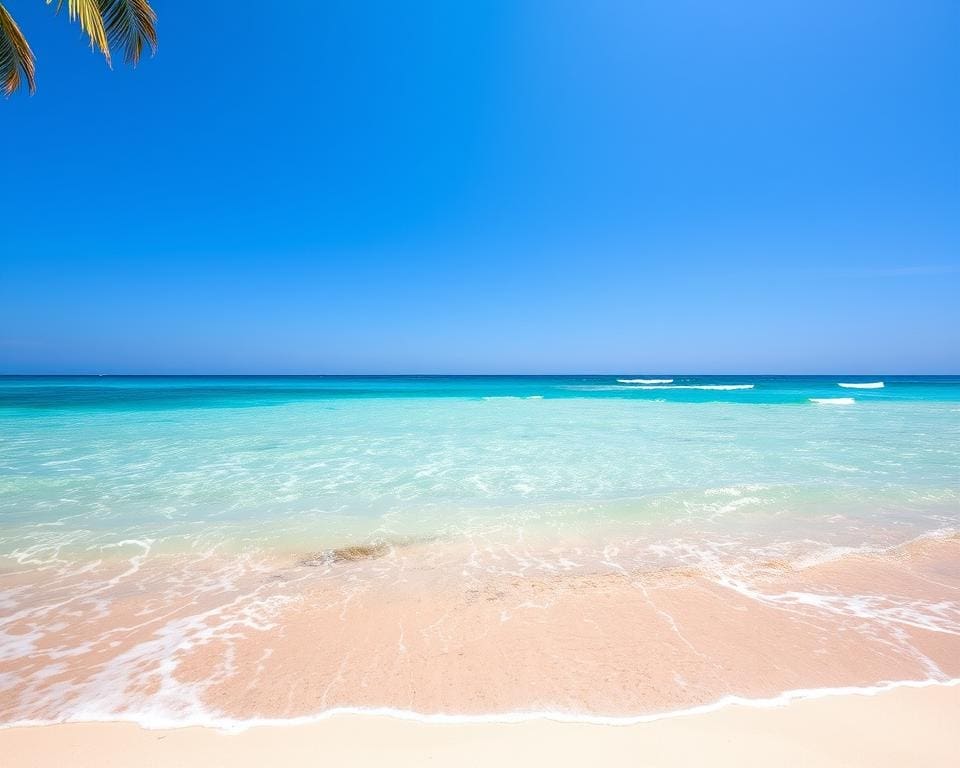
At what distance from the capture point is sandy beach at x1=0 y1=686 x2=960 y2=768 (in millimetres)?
2312

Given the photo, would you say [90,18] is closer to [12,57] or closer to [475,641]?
[12,57]

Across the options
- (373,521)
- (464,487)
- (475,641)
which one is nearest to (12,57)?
(373,521)

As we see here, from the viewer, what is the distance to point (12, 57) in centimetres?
718

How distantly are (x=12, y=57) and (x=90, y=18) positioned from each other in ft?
7.12

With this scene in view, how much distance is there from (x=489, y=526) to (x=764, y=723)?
405cm

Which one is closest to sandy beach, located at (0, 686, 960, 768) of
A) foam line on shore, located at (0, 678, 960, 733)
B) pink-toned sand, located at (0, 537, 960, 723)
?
foam line on shore, located at (0, 678, 960, 733)

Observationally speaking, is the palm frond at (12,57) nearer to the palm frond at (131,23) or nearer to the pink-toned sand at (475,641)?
the palm frond at (131,23)

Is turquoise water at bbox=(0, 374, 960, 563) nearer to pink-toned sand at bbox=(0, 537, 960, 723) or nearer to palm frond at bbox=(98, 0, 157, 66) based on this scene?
pink-toned sand at bbox=(0, 537, 960, 723)

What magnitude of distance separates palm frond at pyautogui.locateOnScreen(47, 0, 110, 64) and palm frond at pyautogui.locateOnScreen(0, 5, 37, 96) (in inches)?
51.0

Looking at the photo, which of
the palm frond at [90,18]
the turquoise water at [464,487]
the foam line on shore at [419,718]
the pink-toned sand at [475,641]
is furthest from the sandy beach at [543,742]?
the palm frond at [90,18]

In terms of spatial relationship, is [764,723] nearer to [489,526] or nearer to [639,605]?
[639,605]

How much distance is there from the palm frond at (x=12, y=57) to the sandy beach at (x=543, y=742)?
9.89 meters

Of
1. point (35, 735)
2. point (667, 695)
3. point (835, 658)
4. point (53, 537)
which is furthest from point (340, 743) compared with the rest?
point (53, 537)

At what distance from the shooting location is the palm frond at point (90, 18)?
20.2 ft
